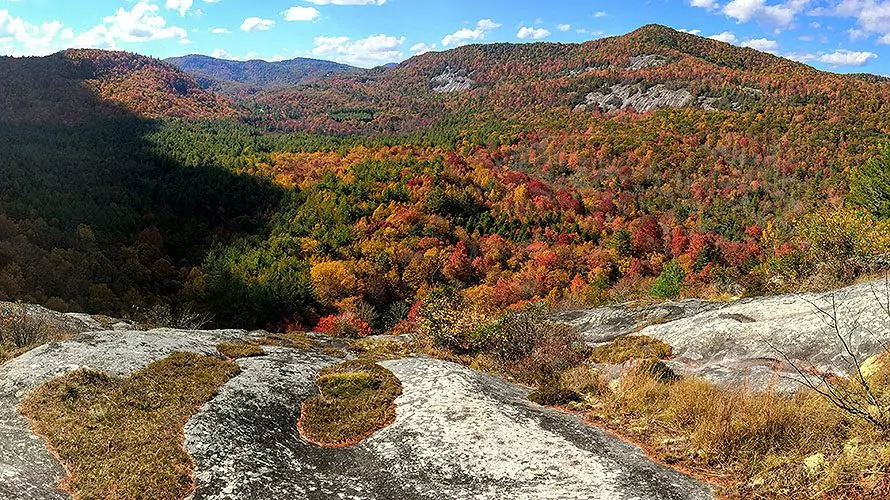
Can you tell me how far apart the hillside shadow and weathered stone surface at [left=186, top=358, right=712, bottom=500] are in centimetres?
6042

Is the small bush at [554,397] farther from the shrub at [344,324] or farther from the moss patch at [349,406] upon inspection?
the shrub at [344,324]

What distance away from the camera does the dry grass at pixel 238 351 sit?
16.1m

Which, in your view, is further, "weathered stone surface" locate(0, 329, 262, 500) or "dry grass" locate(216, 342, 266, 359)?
"dry grass" locate(216, 342, 266, 359)

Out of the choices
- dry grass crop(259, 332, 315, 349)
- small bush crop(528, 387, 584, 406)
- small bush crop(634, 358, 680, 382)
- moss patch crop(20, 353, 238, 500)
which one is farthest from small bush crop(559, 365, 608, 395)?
dry grass crop(259, 332, 315, 349)

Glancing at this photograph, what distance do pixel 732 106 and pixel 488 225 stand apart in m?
103

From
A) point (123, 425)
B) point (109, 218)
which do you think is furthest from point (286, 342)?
point (109, 218)

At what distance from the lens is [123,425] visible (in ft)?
31.3

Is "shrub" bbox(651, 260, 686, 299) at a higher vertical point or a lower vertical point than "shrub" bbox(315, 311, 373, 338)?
higher

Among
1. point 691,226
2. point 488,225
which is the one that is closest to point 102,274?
point 488,225

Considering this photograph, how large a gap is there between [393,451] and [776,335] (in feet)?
42.7

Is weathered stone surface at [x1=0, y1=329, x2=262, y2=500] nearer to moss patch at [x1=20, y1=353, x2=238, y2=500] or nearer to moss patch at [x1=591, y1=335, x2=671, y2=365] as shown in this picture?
moss patch at [x1=20, y1=353, x2=238, y2=500]

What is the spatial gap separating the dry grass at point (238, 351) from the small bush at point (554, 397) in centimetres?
860

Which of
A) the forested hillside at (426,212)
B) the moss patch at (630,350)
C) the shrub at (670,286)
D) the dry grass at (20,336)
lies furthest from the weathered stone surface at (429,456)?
the forested hillside at (426,212)

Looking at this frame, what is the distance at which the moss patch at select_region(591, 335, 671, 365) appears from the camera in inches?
709
